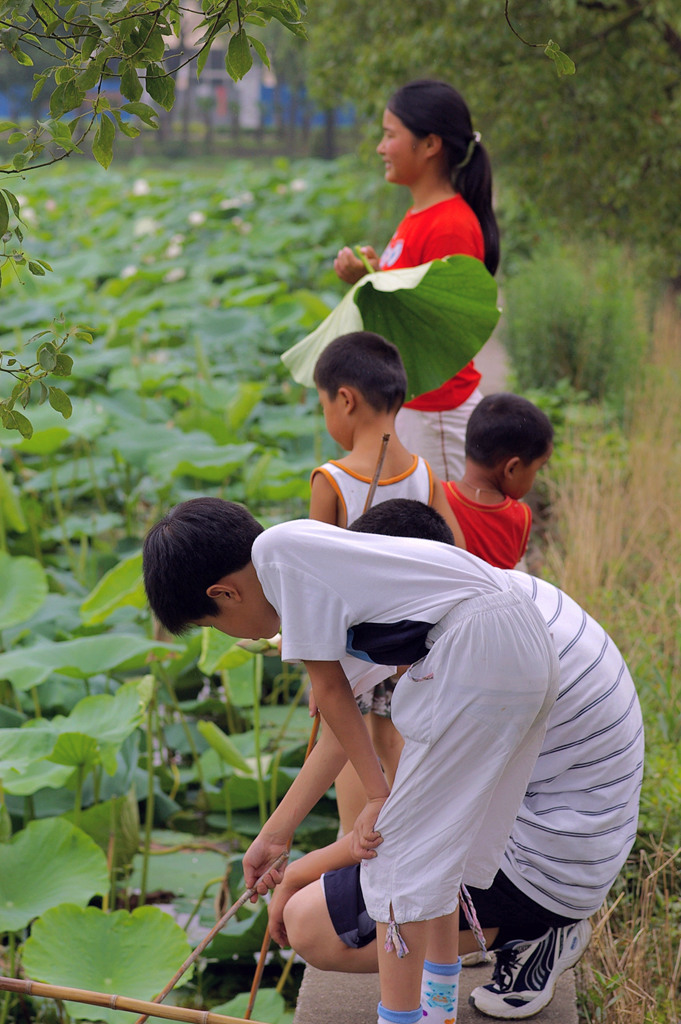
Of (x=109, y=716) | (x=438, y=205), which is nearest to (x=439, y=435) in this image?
(x=438, y=205)

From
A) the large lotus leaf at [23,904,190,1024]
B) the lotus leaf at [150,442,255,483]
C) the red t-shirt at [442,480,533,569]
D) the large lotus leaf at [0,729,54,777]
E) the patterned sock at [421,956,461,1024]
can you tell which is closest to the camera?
the patterned sock at [421,956,461,1024]

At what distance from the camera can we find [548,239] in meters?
8.51

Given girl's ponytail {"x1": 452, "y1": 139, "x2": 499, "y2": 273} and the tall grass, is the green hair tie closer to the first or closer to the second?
girl's ponytail {"x1": 452, "y1": 139, "x2": 499, "y2": 273}

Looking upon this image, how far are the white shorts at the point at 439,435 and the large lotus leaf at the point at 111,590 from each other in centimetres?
90

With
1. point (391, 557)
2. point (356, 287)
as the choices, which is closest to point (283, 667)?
point (356, 287)

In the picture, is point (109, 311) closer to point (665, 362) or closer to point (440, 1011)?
point (665, 362)

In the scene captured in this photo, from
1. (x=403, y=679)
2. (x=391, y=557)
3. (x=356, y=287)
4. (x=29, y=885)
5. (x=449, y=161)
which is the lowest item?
(x=29, y=885)

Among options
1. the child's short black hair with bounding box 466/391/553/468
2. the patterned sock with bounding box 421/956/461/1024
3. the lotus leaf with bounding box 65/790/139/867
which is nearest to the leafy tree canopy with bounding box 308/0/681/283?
the child's short black hair with bounding box 466/391/553/468

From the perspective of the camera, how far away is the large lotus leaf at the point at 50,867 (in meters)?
2.51

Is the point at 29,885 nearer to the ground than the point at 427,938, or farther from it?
nearer to the ground

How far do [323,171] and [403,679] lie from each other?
22391 millimetres

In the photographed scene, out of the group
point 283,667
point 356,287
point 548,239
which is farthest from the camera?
point 548,239

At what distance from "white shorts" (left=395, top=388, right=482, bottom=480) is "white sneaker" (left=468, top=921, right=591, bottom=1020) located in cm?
123

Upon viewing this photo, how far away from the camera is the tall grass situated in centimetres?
218
